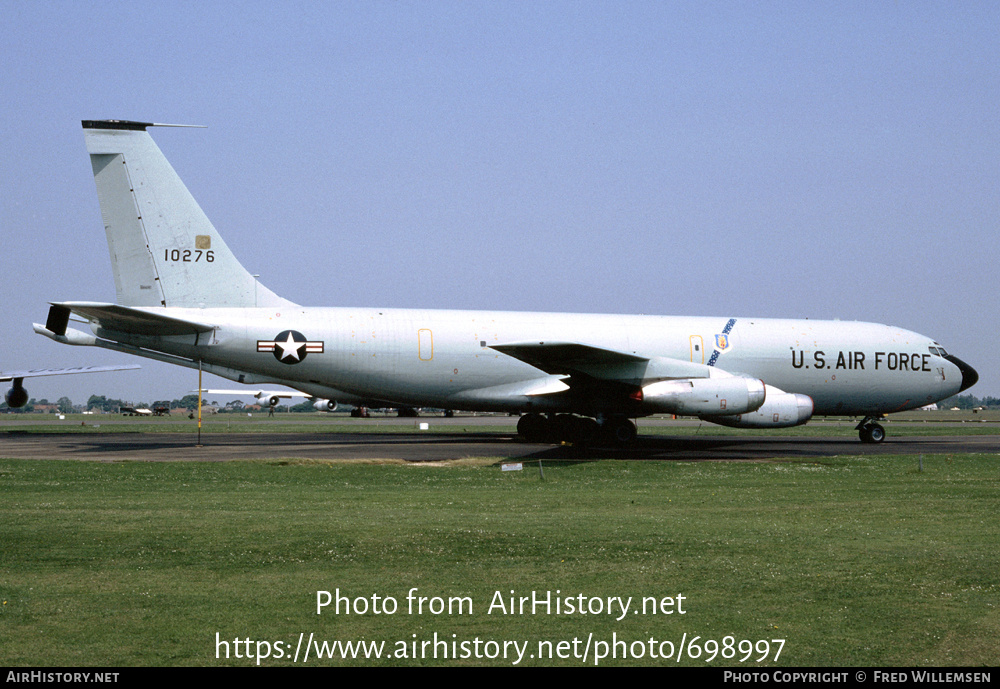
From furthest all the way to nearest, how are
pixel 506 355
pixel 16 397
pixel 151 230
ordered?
pixel 16 397 < pixel 506 355 < pixel 151 230

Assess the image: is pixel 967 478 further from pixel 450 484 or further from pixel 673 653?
pixel 673 653

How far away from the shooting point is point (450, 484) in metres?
16.7

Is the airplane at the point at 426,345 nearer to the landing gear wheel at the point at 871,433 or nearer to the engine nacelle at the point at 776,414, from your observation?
the engine nacelle at the point at 776,414

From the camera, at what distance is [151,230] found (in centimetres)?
2648

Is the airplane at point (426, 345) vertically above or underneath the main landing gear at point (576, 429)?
above

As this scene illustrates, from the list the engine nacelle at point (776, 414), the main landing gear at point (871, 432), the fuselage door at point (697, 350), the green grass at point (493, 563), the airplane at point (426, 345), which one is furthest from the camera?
the main landing gear at point (871, 432)

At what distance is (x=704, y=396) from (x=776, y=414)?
2.93 metres

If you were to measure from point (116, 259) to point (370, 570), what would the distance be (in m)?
21.1

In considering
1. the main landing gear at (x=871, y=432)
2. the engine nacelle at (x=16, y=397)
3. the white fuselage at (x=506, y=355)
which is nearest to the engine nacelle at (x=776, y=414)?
the white fuselage at (x=506, y=355)

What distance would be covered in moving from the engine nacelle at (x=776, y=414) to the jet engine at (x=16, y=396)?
37.0 m

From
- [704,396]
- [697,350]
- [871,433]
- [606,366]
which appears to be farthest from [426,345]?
[871,433]

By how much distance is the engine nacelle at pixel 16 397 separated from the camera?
46.4 m

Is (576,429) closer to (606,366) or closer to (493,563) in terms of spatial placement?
(606,366)

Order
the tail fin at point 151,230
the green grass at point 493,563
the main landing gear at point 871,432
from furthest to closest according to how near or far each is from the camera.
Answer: the main landing gear at point 871,432, the tail fin at point 151,230, the green grass at point 493,563
